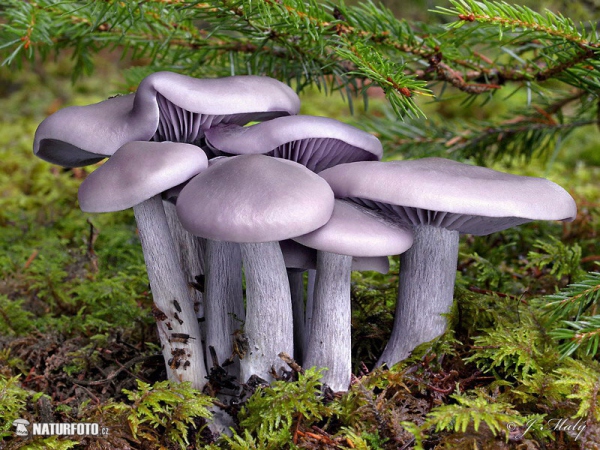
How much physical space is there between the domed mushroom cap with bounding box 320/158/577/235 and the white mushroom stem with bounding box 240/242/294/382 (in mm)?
247

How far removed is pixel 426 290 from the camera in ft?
4.73

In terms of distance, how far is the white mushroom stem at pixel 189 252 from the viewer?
4.96 feet

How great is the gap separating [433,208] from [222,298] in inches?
25.5

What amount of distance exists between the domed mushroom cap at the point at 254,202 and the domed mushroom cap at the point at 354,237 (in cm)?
5

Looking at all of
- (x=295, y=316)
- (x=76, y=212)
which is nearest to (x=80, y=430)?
(x=295, y=316)

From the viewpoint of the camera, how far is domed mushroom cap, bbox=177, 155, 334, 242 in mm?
1064

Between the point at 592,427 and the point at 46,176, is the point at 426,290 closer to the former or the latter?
the point at 592,427

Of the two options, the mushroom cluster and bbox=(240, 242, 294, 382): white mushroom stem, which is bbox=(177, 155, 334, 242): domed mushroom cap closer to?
the mushroom cluster

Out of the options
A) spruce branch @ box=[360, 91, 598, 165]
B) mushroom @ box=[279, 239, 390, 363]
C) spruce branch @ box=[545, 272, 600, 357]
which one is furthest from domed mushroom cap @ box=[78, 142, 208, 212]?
spruce branch @ box=[360, 91, 598, 165]

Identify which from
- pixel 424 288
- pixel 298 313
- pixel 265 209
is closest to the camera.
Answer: pixel 265 209

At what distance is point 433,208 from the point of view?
1104mm

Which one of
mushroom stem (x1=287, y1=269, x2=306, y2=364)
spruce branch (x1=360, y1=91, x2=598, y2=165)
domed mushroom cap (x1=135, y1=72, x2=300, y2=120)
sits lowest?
mushroom stem (x1=287, y1=269, x2=306, y2=364)

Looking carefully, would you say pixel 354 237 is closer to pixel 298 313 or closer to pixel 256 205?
pixel 256 205

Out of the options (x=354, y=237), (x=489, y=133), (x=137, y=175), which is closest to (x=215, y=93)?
(x=137, y=175)
